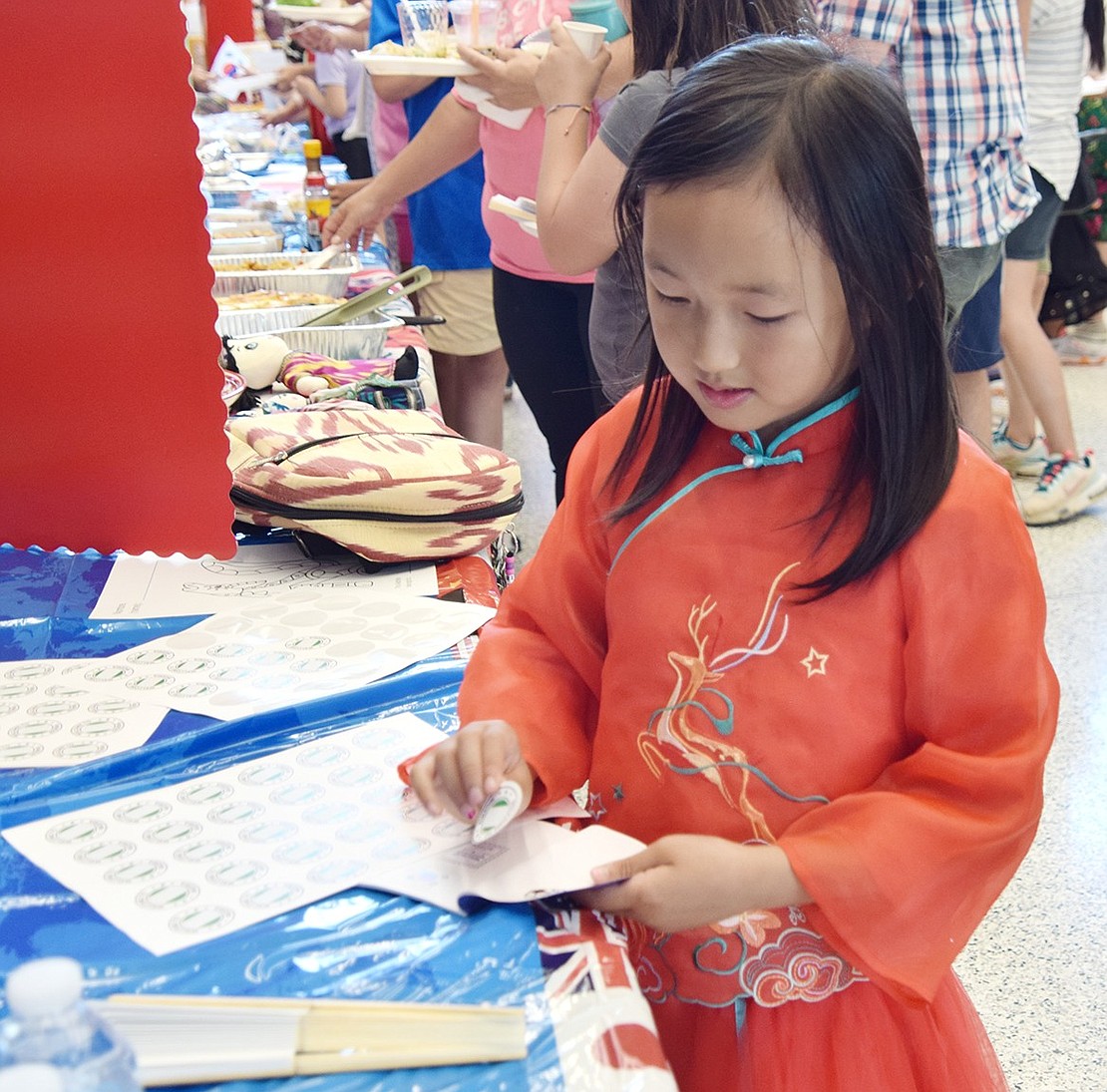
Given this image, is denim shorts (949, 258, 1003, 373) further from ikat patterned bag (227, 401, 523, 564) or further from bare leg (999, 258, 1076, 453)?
ikat patterned bag (227, 401, 523, 564)

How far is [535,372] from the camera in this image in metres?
2.25

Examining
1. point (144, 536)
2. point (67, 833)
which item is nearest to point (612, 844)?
point (67, 833)

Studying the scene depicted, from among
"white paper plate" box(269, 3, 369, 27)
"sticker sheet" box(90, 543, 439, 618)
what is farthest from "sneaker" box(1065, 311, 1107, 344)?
"sticker sheet" box(90, 543, 439, 618)

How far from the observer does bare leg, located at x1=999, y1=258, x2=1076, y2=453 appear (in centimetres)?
340

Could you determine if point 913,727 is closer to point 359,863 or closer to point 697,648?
point 697,648

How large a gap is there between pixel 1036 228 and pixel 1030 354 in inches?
13.1

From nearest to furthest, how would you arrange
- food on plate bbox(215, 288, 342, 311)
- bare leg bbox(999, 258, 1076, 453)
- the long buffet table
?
the long buffet table, food on plate bbox(215, 288, 342, 311), bare leg bbox(999, 258, 1076, 453)

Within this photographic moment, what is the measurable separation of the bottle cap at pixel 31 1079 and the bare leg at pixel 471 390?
8.69ft

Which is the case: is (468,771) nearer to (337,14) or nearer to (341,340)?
(341,340)

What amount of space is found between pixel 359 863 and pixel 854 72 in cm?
59

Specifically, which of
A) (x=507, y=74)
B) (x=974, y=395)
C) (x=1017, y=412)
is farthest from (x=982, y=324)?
(x=507, y=74)

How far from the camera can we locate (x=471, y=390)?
3066mm

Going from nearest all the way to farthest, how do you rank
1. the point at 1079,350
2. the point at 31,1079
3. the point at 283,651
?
the point at 31,1079 → the point at 283,651 → the point at 1079,350

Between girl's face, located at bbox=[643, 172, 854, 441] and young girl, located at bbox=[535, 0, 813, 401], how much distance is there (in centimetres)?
45
